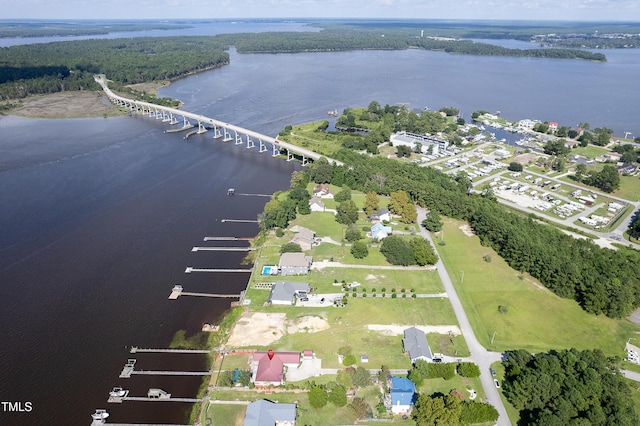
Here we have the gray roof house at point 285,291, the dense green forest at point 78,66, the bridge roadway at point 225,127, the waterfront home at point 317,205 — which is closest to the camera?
the gray roof house at point 285,291

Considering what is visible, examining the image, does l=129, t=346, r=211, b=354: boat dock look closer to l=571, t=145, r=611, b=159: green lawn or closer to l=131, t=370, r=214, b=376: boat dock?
l=131, t=370, r=214, b=376: boat dock

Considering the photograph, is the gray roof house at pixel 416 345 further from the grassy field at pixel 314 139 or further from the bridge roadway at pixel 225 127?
the grassy field at pixel 314 139

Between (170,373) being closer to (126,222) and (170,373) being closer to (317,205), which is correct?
(126,222)

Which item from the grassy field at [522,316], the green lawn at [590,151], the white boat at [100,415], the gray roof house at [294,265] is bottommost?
the white boat at [100,415]

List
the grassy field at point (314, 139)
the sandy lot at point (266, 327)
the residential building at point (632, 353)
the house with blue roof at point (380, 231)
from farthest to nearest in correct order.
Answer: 1. the grassy field at point (314, 139)
2. the house with blue roof at point (380, 231)
3. the sandy lot at point (266, 327)
4. the residential building at point (632, 353)

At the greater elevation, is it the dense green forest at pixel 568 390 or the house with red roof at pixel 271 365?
the dense green forest at pixel 568 390

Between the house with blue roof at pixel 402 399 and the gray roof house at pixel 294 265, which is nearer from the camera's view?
the house with blue roof at pixel 402 399

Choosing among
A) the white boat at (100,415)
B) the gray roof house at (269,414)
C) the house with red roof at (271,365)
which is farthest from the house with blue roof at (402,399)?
the white boat at (100,415)
